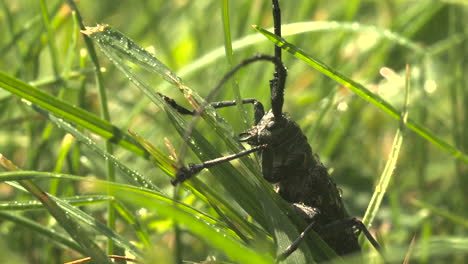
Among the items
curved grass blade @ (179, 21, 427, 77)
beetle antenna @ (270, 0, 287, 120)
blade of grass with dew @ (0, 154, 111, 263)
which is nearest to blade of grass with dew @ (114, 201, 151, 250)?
blade of grass with dew @ (0, 154, 111, 263)

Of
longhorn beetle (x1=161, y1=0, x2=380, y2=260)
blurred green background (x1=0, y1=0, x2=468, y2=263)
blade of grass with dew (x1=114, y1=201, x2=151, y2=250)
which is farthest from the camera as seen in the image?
blurred green background (x1=0, y1=0, x2=468, y2=263)

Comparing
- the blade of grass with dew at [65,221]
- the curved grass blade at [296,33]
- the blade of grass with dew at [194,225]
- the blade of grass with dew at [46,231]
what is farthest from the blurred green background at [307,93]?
the blade of grass with dew at [194,225]

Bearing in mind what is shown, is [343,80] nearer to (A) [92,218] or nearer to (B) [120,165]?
(B) [120,165]

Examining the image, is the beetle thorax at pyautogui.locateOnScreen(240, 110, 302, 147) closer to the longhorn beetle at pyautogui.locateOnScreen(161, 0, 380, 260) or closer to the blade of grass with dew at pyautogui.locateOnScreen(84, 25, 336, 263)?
the longhorn beetle at pyautogui.locateOnScreen(161, 0, 380, 260)

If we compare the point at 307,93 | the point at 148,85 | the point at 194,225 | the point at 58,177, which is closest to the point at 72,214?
the point at 58,177

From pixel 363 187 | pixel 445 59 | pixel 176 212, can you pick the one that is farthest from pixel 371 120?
pixel 176 212

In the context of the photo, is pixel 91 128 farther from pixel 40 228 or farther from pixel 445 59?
pixel 445 59
